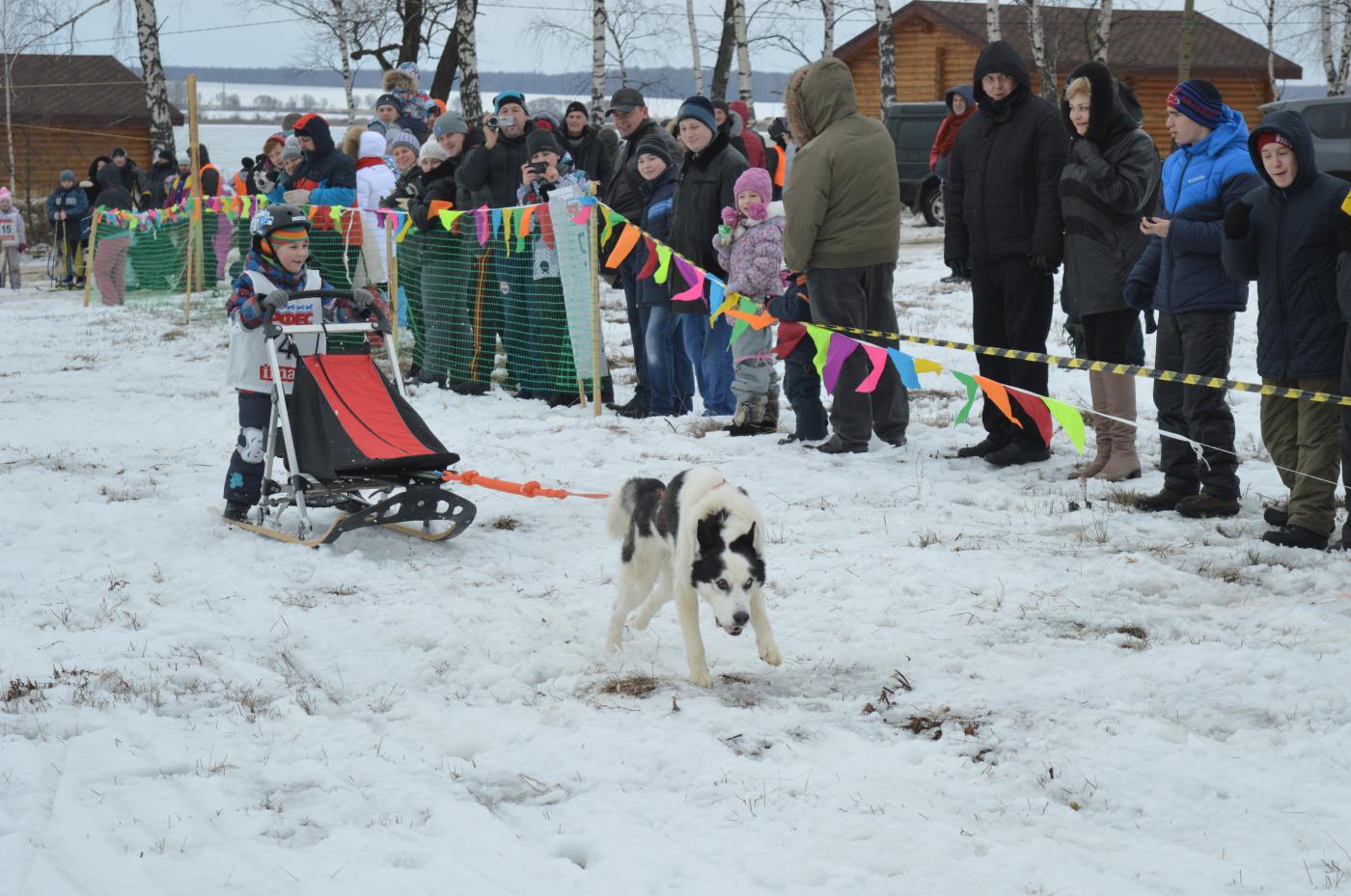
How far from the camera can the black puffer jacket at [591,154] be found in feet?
36.4

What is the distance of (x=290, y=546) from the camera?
20.6 feet

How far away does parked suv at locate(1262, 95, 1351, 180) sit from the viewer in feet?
59.8

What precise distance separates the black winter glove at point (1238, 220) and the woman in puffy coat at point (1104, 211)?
1008mm

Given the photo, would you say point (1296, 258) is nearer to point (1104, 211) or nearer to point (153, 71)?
point (1104, 211)

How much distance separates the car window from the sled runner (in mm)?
16340

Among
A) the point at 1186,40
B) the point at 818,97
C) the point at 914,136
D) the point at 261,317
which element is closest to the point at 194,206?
the point at 261,317

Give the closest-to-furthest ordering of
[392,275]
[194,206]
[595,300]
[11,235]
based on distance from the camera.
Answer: [595,300]
[392,275]
[194,206]
[11,235]

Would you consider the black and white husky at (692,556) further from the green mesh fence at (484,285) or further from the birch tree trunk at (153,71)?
the birch tree trunk at (153,71)

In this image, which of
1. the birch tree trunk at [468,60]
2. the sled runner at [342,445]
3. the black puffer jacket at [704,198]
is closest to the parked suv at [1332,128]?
the birch tree trunk at [468,60]

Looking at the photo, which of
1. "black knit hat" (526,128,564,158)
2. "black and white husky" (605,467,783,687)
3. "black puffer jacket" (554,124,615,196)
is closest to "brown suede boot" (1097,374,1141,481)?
"black and white husky" (605,467,783,687)

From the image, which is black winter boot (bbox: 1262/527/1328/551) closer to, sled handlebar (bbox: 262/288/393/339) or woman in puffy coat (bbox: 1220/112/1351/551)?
woman in puffy coat (bbox: 1220/112/1351/551)

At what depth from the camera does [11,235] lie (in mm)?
21312

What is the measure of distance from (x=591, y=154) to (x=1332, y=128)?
12.7 metres

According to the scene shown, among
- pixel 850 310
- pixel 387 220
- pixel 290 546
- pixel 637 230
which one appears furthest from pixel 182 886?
pixel 387 220
